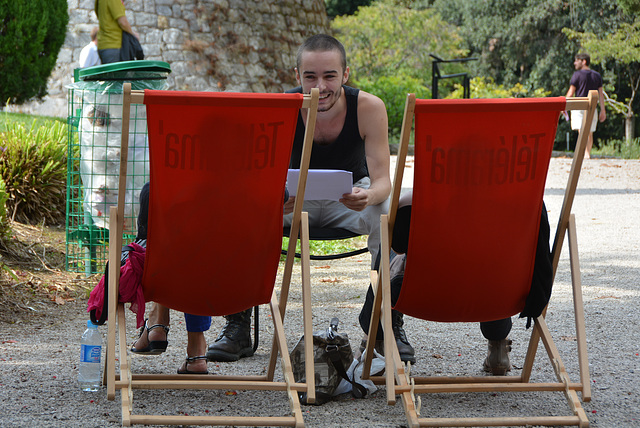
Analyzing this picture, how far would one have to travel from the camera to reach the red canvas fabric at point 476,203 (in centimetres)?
243

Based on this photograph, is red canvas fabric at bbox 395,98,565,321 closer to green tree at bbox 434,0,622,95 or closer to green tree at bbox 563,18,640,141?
green tree at bbox 563,18,640,141

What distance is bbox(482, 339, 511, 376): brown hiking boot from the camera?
320 cm

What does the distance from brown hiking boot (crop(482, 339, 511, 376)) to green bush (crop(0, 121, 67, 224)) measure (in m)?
4.57

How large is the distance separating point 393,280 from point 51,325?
2.15 meters

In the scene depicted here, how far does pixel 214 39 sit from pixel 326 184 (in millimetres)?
10650

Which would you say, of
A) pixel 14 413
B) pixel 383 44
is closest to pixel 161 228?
pixel 14 413

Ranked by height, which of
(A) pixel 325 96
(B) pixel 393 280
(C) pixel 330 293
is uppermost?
(A) pixel 325 96

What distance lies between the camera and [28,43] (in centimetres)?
1059

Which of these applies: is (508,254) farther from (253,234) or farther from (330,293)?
(330,293)

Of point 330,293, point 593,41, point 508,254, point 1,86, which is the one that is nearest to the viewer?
point 508,254

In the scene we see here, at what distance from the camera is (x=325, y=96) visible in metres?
3.53

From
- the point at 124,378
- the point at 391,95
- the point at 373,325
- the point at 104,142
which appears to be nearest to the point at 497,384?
the point at 373,325

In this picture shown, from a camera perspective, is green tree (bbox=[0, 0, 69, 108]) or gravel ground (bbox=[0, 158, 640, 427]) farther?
green tree (bbox=[0, 0, 69, 108])

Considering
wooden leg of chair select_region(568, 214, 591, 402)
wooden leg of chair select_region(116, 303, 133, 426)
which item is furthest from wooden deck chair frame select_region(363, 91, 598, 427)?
wooden leg of chair select_region(116, 303, 133, 426)
